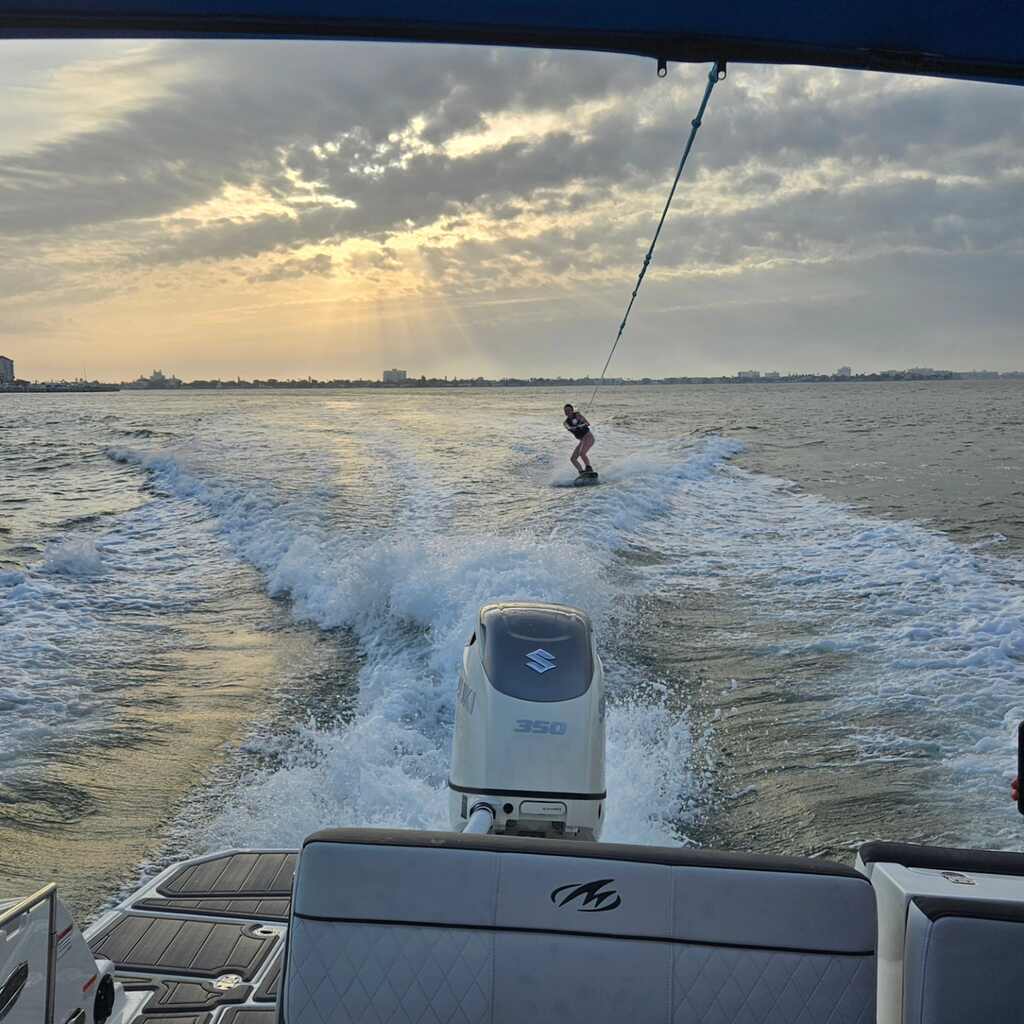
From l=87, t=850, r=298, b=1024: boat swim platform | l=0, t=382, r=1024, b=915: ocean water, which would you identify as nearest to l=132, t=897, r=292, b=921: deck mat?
l=87, t=850, r=298, b=1024: boat swim platform

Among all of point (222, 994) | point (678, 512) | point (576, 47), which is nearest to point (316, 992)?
point (222, 994)

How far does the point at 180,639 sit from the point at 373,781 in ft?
13.8

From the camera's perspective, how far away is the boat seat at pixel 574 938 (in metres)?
2.24

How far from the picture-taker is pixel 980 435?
34.3 m

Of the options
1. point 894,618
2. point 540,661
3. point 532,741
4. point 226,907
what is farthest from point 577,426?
point 226,907

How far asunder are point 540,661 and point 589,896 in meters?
1.83

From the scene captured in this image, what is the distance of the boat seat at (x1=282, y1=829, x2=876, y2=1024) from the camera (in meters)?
2.24

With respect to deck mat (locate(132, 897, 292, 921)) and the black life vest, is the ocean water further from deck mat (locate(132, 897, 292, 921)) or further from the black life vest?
the black life vest

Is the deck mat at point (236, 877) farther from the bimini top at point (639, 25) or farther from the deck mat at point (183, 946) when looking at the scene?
the bimini top at point (639, 25)

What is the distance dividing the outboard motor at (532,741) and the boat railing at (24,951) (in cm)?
170

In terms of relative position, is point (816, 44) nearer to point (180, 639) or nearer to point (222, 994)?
point (222, 994)

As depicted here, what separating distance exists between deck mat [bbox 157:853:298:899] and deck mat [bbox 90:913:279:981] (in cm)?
22

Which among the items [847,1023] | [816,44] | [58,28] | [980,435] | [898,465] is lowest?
[847,1023]

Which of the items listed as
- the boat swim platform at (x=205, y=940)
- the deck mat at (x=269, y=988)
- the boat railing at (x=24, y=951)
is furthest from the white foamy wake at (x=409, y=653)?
the boat railing at (x=24, y=951)
